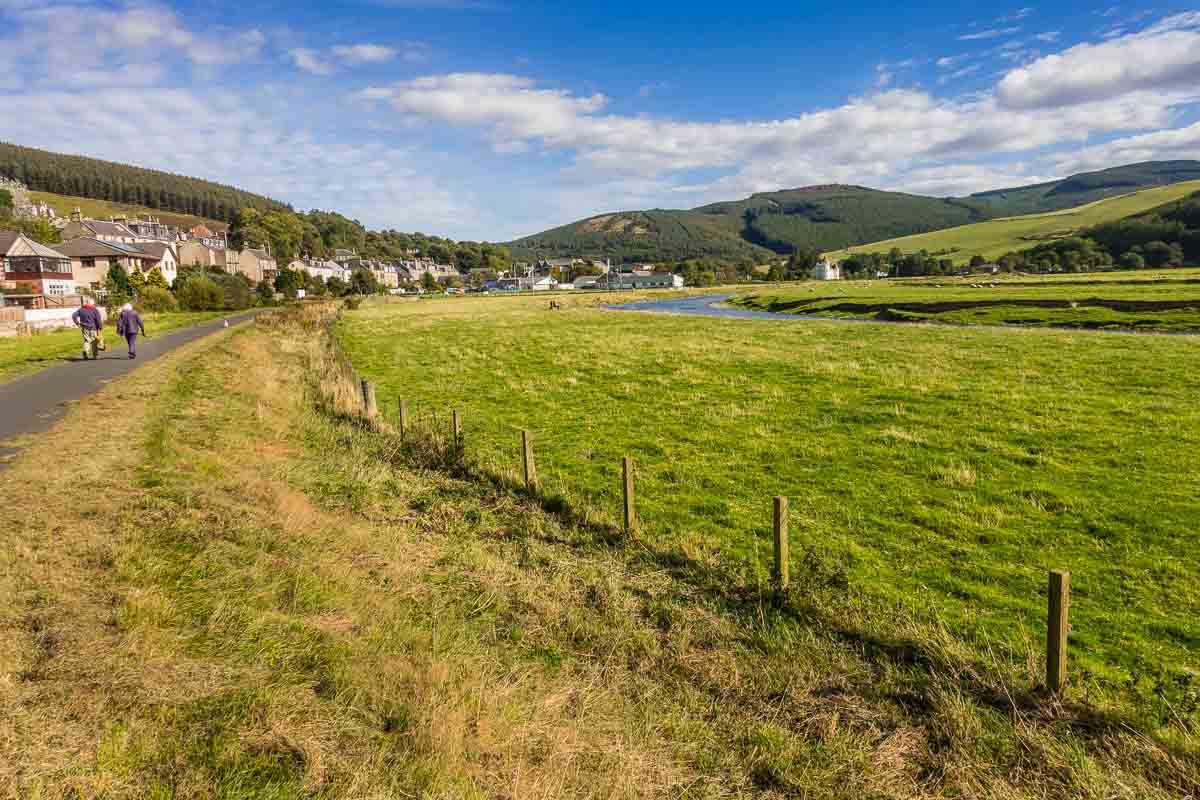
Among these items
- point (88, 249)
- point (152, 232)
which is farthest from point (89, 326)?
point (152, 232)

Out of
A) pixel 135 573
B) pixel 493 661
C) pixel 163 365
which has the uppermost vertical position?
pixel 163 365

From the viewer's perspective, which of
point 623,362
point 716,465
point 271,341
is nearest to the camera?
point 716,465

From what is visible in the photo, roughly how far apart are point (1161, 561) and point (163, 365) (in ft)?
103

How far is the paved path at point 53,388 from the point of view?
51.3 ft

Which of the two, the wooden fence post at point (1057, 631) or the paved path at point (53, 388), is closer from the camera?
the wooden fence post at point (1057, 631)

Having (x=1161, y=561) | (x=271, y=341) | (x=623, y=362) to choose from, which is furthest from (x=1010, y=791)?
(x=271, y=341)

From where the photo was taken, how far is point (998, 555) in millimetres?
10562

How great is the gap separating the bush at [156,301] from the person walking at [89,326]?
47.4 meters

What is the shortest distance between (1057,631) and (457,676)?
6228mm

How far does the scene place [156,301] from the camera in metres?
71.5

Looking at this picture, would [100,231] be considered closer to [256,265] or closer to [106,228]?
[106,228]

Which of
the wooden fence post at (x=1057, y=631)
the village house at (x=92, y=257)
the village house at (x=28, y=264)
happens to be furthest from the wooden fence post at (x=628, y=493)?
the village house at (x=92, y=257)

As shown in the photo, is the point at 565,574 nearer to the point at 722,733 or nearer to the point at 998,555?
the point at 722,733

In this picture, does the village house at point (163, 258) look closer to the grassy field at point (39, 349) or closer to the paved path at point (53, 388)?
the grassy field at point (39, 349)
